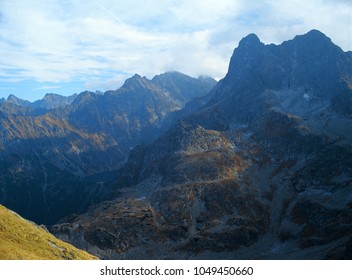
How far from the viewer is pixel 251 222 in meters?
168

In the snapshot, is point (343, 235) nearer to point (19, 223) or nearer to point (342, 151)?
point (342, 151)

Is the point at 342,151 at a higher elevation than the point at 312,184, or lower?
higher

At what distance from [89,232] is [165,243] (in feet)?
102

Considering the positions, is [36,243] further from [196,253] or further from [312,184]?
[312,184]

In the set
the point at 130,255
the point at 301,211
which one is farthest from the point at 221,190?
the point at 130,255

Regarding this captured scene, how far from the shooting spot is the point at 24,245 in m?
63.0

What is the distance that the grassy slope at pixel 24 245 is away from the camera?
56.1 metres

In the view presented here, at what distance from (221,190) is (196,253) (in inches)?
1744

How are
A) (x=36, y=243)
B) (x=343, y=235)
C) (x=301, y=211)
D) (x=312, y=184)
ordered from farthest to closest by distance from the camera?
(x=312, y=184), (x=301, y=211), (x=343, y=235), (x=36, y=243)

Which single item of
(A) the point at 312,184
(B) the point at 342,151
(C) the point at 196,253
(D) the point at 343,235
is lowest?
(C) the point at 196,253

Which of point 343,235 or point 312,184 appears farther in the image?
point 312,184

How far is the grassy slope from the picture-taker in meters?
56.1
